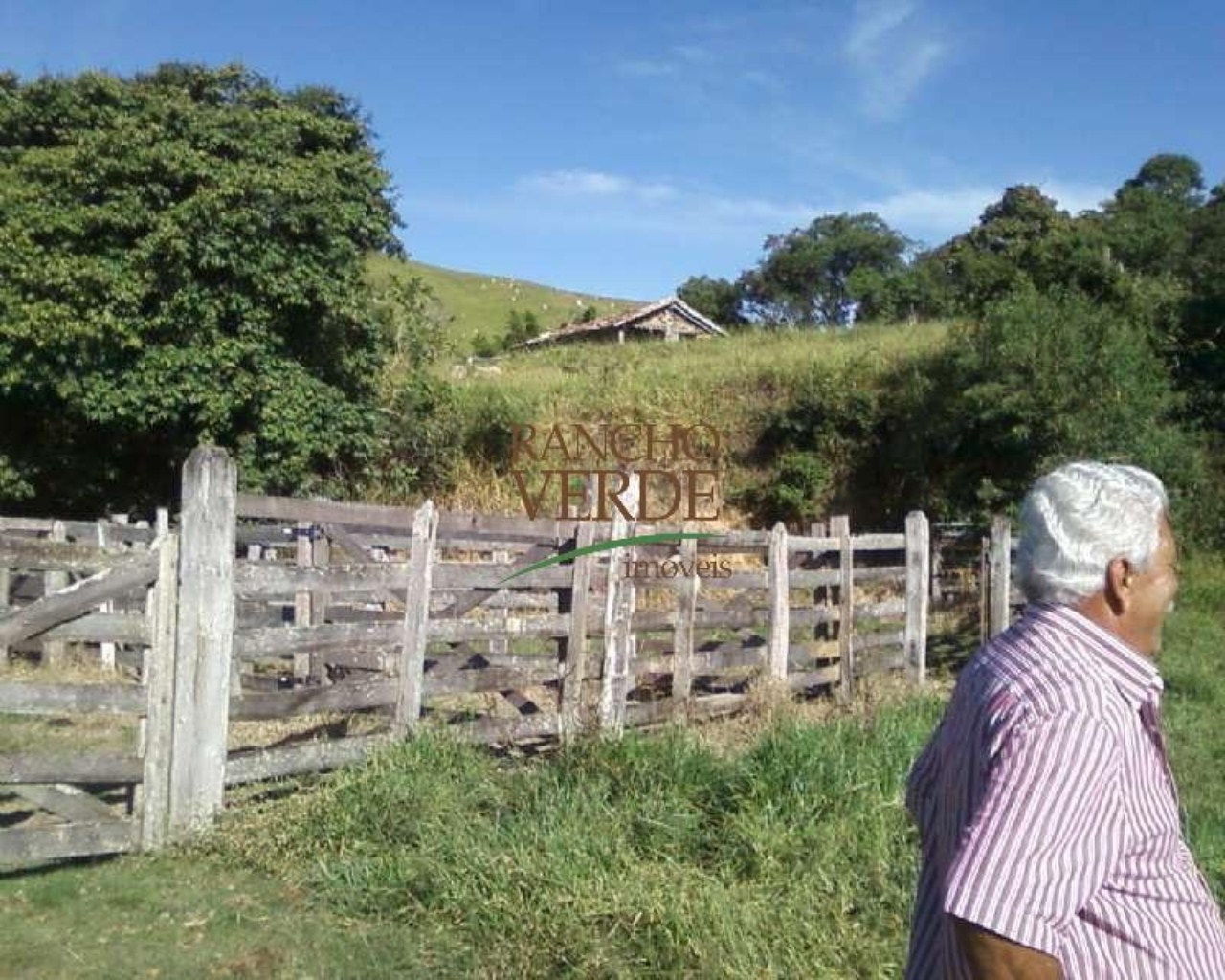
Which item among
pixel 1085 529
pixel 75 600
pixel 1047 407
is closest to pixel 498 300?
pixel 1047 407

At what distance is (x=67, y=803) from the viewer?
607cm

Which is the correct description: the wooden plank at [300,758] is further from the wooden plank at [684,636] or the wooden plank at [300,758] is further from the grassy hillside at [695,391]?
the grassy hillside at [695,391]

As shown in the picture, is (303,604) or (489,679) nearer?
(489,679)

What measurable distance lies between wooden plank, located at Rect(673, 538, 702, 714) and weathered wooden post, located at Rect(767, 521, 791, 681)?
1.03 metres

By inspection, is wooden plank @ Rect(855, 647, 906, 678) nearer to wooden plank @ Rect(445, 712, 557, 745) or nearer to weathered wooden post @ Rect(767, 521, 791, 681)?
weathered wooden post @ Rect(767, 521, 791, 681)

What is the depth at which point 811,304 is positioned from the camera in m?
52.7

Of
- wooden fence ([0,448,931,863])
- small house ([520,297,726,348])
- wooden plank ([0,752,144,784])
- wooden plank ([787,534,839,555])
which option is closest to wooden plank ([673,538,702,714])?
wooden fence ([0,448,931,863])

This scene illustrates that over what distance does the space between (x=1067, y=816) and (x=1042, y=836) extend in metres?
0.06

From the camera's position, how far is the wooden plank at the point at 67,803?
601 centimetres

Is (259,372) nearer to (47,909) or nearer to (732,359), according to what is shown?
(732,359)

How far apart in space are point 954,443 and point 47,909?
1650 centimetres

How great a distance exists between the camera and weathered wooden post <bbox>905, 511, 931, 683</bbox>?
12.5m

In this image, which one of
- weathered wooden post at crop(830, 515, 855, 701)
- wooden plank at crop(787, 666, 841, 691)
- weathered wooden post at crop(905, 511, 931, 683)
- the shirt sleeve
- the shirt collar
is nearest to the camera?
the shirt sleeve

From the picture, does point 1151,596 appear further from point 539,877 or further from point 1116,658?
point 539,877
